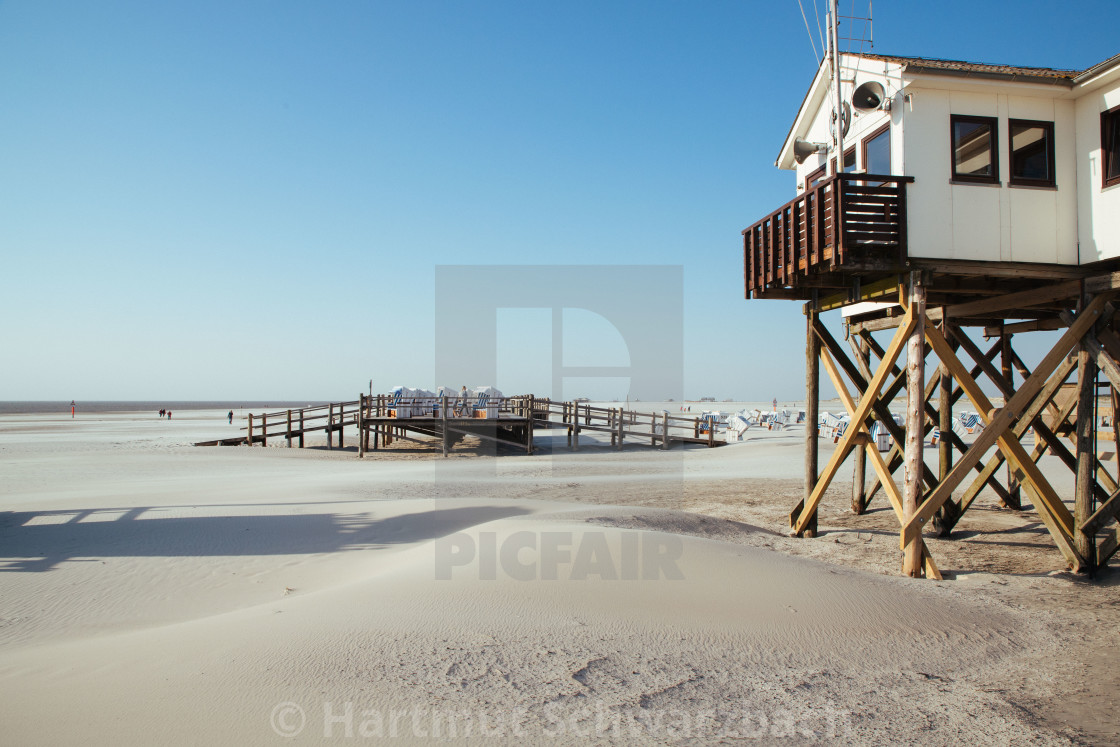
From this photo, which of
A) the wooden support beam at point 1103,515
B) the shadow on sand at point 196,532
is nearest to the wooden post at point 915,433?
the wooden support beam at point 1103,515

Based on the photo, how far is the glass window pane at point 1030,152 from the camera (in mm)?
9031

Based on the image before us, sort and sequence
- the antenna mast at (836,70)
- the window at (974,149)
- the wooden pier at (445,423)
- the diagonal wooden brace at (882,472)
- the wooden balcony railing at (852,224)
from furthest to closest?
the wooden pier at (445,423)
the antenna mast at (836,70)
the window at (974,149)
the wooden balcony railing at (852,224)
the diagonal wooden brace at (882,472)

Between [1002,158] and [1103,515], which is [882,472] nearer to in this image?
[1103,515]

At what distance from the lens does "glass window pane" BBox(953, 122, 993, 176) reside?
8883mm

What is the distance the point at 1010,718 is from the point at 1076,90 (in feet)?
28.2

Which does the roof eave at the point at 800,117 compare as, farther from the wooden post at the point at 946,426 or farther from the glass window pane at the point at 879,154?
the wooden post at the point at 946,426

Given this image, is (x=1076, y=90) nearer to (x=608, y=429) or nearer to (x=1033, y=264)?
(x=1033, y=264)

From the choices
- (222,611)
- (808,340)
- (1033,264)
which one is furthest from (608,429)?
(222,611)

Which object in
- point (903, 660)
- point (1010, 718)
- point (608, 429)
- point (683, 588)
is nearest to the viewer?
point (1010, 718)

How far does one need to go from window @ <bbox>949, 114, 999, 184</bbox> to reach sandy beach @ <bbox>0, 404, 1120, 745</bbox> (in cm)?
528

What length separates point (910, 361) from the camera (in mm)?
8344

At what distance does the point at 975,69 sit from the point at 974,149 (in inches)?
40.5

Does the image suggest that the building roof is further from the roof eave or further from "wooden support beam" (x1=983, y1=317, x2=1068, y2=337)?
"wooden support beam" (x1=983, y1=317, x2=1068, y2=337)

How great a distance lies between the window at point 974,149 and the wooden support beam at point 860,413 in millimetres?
2242
